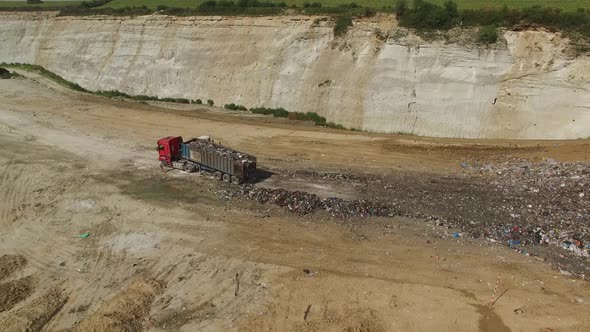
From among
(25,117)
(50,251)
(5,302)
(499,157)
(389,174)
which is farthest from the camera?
(25,117)

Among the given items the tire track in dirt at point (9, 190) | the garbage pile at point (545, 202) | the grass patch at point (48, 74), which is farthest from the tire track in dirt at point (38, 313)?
the grass patch at point (48, 74)

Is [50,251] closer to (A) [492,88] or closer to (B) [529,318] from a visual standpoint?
(B) [529,318]

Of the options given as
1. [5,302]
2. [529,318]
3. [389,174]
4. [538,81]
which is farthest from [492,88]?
[5,302]

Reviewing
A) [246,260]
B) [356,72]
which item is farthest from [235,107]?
[246,260]

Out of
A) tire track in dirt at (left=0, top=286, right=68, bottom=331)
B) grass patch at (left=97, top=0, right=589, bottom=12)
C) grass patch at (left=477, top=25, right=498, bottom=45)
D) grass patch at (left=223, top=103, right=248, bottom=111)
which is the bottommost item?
tire track in dirt at (left=0, top=286, right=68, bottom=331)

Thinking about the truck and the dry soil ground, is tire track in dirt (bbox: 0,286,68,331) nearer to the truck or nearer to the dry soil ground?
the dry soil ground

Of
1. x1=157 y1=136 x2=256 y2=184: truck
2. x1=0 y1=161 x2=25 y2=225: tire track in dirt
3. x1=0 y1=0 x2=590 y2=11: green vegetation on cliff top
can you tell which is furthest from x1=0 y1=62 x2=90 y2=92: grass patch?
x1=157 y1=136 x2=256 y2=184: truck
